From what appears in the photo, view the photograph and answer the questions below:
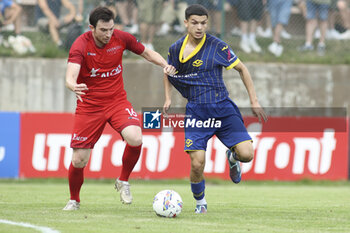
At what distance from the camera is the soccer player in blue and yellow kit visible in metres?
8.77

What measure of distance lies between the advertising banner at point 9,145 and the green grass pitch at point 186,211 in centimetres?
79

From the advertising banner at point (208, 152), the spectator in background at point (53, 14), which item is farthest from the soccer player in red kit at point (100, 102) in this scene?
the spectator in background at point (53, 14)

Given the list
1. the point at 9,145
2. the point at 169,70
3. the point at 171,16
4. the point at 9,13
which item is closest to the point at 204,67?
the point at 169,70

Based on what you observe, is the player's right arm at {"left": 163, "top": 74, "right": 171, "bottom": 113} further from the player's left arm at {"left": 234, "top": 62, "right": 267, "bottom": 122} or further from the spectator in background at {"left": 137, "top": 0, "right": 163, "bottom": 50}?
the spectator in background at {"left": 137, "top": 0, "right": 163, "bottom": 50}

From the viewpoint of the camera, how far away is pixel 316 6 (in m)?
17.8

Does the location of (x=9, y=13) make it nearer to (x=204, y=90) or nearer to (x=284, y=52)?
(x=284, y=52)

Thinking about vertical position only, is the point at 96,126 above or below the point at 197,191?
above

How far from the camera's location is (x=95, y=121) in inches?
353

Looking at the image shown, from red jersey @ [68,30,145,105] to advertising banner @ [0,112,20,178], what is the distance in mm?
6842

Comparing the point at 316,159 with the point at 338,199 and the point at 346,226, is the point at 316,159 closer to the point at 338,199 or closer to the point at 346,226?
the point at 338,199

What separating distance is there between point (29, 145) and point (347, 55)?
28.1 feet

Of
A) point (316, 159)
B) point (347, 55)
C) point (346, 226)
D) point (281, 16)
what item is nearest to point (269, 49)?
point (281, 16)

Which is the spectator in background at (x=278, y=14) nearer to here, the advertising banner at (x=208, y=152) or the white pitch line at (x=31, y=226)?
the advertising banner at (x=208, y=152)

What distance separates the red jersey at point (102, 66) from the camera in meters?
8.82
